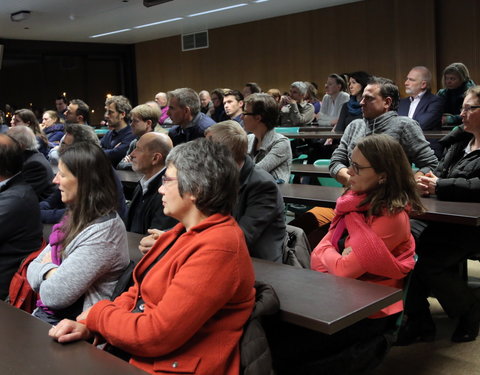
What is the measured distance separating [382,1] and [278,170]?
815 cm

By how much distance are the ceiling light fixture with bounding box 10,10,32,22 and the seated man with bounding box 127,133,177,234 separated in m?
9.27

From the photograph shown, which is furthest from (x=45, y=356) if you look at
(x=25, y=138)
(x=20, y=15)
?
(x=20, y=15)

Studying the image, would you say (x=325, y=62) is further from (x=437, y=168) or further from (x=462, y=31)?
(x=437, y=168)

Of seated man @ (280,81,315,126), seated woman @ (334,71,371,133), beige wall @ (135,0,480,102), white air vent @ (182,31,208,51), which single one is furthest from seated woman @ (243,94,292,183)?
white air vent @ (182,31,208,51)

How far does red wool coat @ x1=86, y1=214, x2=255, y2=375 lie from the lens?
152cm

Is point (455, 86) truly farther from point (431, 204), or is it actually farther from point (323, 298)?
point (323, 298)

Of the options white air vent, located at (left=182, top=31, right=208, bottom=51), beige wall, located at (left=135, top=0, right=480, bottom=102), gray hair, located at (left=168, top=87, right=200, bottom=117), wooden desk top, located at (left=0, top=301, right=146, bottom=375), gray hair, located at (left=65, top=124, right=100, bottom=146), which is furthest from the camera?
white air vent, located at (left=182, top=31, right=208, bottom=51)

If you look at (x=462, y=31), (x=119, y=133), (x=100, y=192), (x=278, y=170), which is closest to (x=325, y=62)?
(x=462, y=31)

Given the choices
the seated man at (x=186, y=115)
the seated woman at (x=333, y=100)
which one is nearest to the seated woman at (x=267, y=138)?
the seated man at (x=186, y=115)

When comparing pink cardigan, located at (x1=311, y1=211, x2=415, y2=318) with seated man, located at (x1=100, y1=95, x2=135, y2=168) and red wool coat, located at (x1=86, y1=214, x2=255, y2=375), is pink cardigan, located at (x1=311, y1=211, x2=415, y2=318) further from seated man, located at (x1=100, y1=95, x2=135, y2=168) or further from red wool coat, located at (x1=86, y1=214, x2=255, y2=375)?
seated man, located at (x1=100, y1=95, x2=135, y2=168)

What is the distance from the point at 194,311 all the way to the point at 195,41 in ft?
45.1

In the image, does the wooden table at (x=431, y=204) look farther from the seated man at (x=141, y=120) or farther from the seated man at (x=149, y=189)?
the seated man at (x=141, y=120)

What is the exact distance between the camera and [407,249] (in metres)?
2.43

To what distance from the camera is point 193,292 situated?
1514 mm
